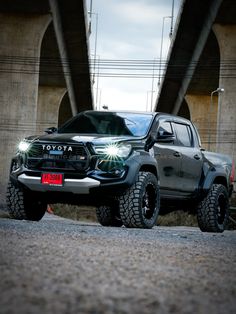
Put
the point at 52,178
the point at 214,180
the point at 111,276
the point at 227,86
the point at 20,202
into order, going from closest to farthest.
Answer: the point at 111,276 < the point at 52,178 < the point at 20,202 < the point at 214,180 < the point at 227,86

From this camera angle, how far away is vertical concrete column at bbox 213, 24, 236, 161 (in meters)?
37.9

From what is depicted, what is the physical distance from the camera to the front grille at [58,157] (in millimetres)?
9820

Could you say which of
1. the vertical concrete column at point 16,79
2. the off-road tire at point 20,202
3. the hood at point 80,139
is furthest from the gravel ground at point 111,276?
the vertical concrete column at point 16,79

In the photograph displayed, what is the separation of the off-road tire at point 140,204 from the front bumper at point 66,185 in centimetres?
49

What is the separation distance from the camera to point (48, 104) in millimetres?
59625

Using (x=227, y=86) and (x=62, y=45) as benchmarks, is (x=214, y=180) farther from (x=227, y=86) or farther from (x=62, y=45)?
(x=62, y=45)

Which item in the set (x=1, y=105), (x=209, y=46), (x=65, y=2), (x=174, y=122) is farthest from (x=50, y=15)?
(x=174, y=122)

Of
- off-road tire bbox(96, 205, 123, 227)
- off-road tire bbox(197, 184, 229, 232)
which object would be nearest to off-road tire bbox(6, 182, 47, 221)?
off-road tire bbox(96, 205, 123, 227)

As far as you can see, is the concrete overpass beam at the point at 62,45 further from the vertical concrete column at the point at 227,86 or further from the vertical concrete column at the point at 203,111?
the vertical concrete column at the point at 203,111

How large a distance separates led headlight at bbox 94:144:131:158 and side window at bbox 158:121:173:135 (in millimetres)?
967

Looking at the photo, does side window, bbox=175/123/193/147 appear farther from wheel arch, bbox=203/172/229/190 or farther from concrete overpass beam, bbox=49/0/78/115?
concrete overpass beam, bbox=49/0/78/115

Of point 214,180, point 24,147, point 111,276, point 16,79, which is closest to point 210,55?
point 16,79

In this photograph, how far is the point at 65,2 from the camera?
37125 millimetres

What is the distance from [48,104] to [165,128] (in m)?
49.1
